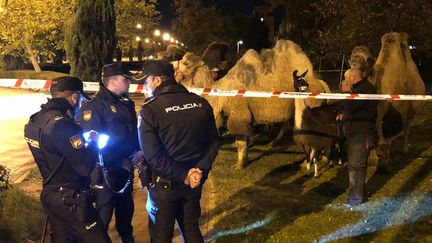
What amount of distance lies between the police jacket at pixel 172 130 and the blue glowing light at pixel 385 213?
7.95 ft

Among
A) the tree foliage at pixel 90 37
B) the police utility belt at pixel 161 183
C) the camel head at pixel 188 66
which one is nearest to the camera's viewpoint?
the police utility belt at pixel 161 183

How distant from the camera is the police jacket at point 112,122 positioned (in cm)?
461

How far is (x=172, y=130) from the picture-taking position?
157 inches

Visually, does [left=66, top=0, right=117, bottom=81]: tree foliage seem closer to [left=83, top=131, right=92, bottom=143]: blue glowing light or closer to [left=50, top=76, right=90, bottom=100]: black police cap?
[left=83, top=131, right=92, bottom=143]: blue glowing light

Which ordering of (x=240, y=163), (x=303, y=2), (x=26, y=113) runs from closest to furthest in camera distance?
(x=240, y=163) → (x=26, y=113) → (x=303, y=2)

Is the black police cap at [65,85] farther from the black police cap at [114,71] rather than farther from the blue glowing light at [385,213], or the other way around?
the blue glowing light at [385,213]

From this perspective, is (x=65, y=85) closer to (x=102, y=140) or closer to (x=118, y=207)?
(x=102, y=140)

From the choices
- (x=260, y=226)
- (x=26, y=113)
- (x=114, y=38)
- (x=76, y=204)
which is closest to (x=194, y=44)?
(x=114, y=38)

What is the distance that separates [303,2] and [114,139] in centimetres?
3025

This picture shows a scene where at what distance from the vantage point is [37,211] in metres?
6.12

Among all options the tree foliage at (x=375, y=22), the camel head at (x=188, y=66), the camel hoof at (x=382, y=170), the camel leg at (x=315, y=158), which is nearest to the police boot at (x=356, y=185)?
the camel leg at (x=315, y=158)

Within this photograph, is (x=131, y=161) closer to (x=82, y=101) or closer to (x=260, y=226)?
(x=82, y=101)

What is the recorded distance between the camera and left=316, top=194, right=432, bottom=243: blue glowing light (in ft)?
19.6

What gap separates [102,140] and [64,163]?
2.60 feet
